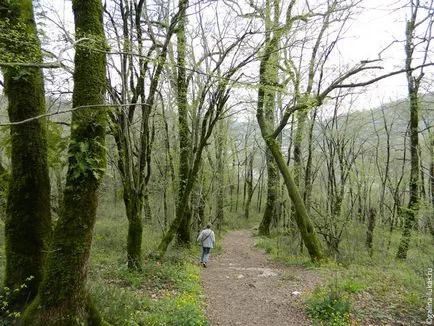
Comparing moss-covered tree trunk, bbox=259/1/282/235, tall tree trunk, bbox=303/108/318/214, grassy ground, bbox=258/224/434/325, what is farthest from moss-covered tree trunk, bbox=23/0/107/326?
tall tree trunk, bbox=303/108/318/214

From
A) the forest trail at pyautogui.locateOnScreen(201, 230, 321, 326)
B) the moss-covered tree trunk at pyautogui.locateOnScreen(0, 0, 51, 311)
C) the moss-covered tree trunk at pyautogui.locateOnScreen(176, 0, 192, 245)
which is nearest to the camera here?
the moss-covered tree trunk at pyautogui.locateOnScreen(0, 0, 51, 311)

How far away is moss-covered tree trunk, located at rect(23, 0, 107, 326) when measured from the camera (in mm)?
3887

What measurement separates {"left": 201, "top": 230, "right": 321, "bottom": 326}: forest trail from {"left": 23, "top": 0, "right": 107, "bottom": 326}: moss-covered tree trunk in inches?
124

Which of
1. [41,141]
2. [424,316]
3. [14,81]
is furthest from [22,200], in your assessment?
[424,316]

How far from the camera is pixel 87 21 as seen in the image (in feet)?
14.5

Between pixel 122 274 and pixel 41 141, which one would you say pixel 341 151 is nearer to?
pixel 122 274

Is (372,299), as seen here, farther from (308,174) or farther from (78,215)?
(308,174)

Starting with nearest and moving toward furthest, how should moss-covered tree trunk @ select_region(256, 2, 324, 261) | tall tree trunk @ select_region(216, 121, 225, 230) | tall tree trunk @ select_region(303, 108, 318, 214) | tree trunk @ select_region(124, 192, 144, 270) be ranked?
tree trunk @ select_region(124, 192, 144, 270)
moss-covered tree trunk @ select_region(256, 2, 324, 261)
tall tree trunk @ select_region(303, 108, 318, 214)
tall tree trunk @ select_region(216, 121, 225, 230)

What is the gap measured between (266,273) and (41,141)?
7.66m

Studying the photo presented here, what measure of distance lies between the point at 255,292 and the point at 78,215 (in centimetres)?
560

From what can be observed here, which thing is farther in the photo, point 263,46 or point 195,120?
point 195,120

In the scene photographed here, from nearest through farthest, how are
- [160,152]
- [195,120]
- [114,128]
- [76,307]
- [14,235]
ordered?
[76,307]
[14,235]
[114,128]
[195,120]
[160,152]

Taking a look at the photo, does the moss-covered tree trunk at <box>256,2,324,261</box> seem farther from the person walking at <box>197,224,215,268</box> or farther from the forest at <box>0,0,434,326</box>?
the person walking at <box>197,224,215,268</box>

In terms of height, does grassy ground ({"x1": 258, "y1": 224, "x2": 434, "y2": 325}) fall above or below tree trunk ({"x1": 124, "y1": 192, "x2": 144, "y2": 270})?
below
